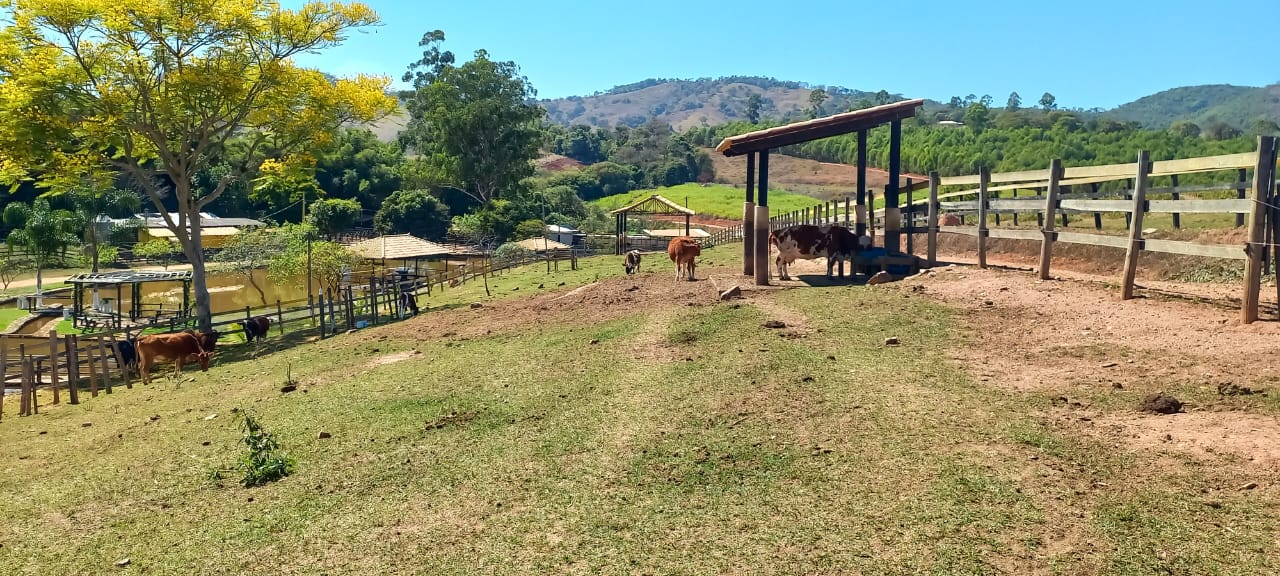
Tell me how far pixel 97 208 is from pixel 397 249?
33.6 m

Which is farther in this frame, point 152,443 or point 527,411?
point 152,443

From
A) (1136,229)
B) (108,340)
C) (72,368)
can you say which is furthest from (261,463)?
(108,340)

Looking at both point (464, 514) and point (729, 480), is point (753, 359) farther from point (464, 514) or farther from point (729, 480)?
point (464, 514)

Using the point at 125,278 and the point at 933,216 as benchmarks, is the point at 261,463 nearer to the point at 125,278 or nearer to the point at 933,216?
the point at 933,216

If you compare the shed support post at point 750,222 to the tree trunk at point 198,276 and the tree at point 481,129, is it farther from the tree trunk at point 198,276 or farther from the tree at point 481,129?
the tree at point 481,129

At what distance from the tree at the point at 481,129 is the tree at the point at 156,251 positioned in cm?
1857

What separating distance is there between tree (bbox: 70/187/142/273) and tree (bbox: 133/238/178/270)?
189cm

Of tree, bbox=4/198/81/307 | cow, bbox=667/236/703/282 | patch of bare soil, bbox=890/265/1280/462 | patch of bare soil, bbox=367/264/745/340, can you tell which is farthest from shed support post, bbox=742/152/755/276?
tree, bbox=4/198/81/307

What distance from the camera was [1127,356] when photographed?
7.92 meters

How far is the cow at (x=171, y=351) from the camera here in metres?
16.9

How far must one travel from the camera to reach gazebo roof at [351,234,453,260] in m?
29.9

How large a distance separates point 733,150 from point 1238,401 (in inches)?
448

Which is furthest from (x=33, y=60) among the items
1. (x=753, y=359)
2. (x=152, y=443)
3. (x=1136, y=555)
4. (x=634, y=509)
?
(x=1136, y=555)

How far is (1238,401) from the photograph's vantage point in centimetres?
639
